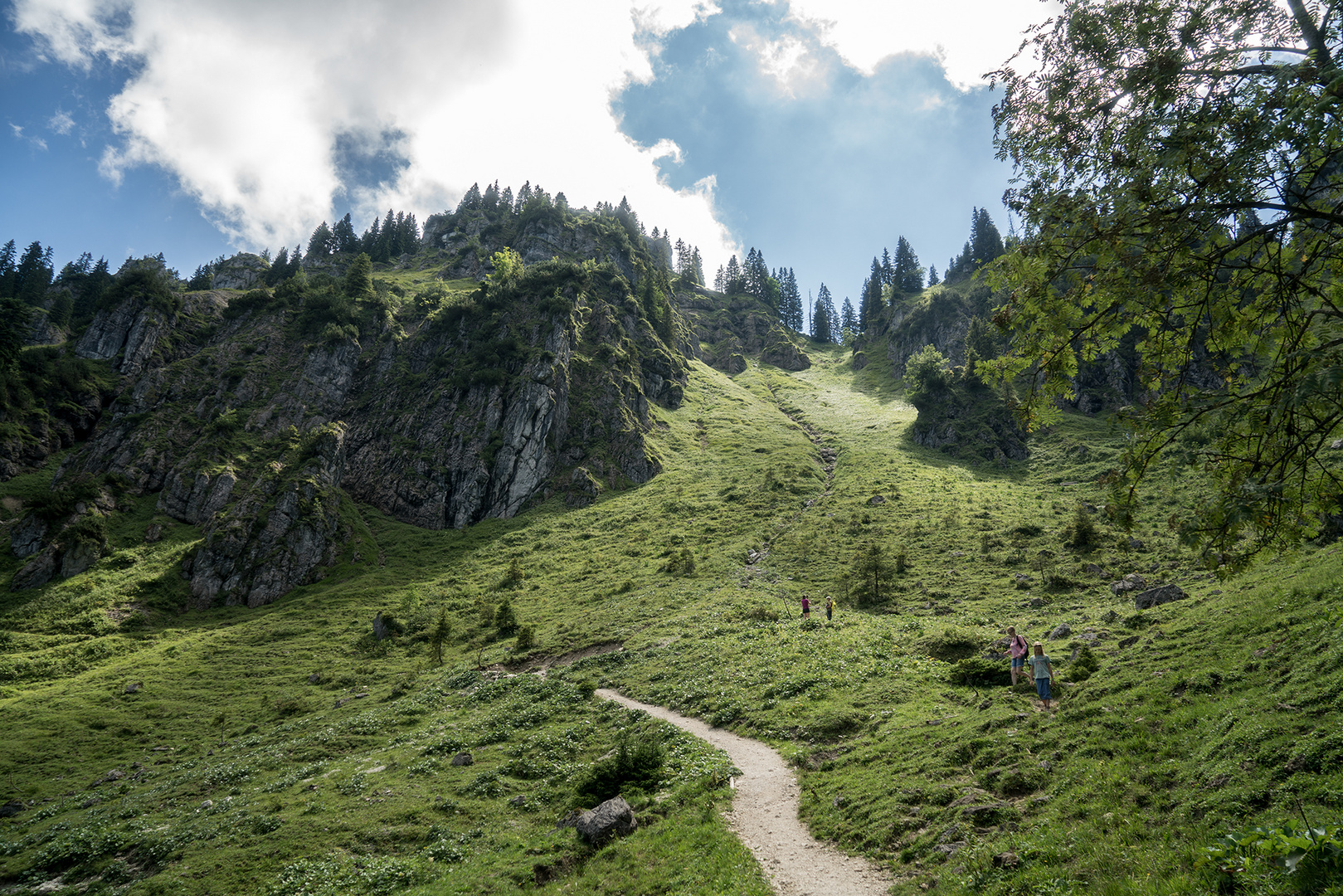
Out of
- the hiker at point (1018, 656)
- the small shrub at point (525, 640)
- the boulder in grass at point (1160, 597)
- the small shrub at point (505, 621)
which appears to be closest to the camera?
the hiker at point (1018, 656)

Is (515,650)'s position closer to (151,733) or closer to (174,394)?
(151,733)

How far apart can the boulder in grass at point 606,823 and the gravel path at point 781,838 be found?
307 cm

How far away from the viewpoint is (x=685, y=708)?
81.4ft

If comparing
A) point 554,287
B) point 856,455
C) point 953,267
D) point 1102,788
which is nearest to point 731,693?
point 1102,788

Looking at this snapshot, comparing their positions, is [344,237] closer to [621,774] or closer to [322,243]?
[322,243]

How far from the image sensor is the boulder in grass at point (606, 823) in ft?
49.2

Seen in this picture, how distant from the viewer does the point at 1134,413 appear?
24.4ft

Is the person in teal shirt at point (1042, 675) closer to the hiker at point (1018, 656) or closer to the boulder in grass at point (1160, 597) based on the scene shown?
the hiker at point (1018, 656)

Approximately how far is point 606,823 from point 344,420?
9089 cm

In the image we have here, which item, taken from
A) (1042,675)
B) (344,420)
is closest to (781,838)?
(1042,675)

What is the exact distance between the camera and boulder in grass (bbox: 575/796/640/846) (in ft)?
49.2

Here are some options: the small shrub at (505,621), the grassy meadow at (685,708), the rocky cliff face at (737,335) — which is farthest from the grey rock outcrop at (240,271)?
the small shrub at (505,621)

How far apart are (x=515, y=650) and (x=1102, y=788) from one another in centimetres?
3546

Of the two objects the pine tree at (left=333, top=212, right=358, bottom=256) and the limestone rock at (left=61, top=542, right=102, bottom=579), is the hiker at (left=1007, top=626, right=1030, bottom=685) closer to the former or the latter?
the limestone rock at (left=61, top=542, right=102, bottom=579)
